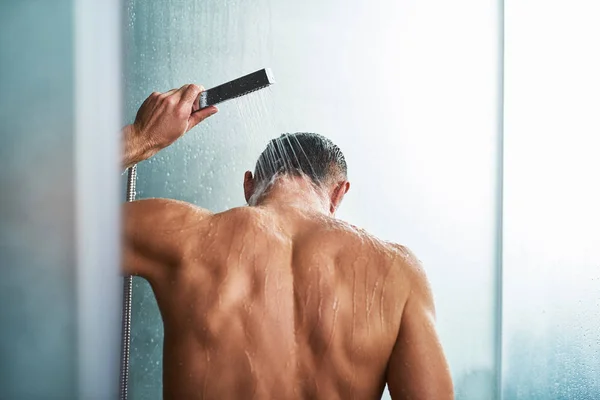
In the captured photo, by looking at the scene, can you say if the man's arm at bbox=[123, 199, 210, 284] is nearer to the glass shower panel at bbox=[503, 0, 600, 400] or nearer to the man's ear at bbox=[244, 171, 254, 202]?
the man's ear at bbox=[244, 171, 254, 202]

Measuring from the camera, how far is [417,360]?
1190 mm


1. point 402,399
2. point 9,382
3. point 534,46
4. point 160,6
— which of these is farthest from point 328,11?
point 9,382

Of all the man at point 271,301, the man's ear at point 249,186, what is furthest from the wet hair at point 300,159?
the man at point 271,301

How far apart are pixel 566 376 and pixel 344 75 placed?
1.16 metres

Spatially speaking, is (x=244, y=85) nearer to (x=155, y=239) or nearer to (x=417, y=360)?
(x=155, y=239)

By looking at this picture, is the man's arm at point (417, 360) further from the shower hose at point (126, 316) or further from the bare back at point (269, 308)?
the shower hose at point (126, 316)

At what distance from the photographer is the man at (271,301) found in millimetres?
1156

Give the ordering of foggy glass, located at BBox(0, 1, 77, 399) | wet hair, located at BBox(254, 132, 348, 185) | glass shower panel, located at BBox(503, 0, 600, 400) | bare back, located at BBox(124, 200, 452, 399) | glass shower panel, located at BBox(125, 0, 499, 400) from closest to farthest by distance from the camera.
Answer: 1. foggy glass, located at BBox(0, 1, 77, 399)
2. bare back, located at BBox(124, 200, 452, 399)
3. wet hair, located at BBox(254, 132, 348, 185)
4. glass shower panel, located at BBox(125, 0, 499, 400)
5. glass shower panel, located at BBox(503, 0, 600, 400)

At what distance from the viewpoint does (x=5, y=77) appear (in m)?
0.62

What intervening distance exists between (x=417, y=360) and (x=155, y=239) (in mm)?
453

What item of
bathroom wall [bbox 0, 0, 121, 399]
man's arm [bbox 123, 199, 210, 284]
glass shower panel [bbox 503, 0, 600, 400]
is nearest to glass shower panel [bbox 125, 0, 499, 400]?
glass shower panel [bbox 503, 0, 600, 400]

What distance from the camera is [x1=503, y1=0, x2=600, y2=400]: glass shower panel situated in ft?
7.44

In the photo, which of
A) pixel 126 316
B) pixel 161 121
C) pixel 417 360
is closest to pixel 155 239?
pixel 161 121

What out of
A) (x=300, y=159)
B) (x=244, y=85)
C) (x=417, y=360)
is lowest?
(x=417, y=360)
